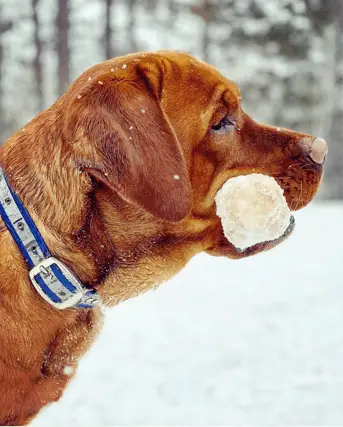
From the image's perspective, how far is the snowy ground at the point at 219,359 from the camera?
3.65m

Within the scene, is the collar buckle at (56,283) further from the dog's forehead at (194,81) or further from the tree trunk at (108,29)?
the tree trunk at (108,29)

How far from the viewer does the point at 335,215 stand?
1315cm

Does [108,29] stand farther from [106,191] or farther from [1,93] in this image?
[106,191]

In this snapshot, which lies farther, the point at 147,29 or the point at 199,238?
the point at 147,29

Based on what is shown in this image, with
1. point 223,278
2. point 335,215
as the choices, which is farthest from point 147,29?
point 223,278

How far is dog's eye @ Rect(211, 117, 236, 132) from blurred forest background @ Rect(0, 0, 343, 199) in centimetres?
1421

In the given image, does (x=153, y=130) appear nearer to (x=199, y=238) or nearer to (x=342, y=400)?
(x=199, y=238)

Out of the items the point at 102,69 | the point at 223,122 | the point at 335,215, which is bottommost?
the point at 335,215

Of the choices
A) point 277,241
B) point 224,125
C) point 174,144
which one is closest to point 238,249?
point 277,241

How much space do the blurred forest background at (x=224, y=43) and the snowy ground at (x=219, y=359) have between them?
11.4m

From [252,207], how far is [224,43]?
18485mm

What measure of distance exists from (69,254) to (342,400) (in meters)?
2.52

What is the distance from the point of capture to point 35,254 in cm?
206

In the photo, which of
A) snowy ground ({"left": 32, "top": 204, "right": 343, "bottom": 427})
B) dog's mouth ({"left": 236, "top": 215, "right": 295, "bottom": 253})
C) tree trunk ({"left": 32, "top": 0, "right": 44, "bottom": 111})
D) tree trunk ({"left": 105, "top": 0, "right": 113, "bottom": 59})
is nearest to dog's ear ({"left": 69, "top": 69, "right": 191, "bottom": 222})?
dog's mouth ({"left": 236, "top": 215, "right": 295, "bottom": 253})
